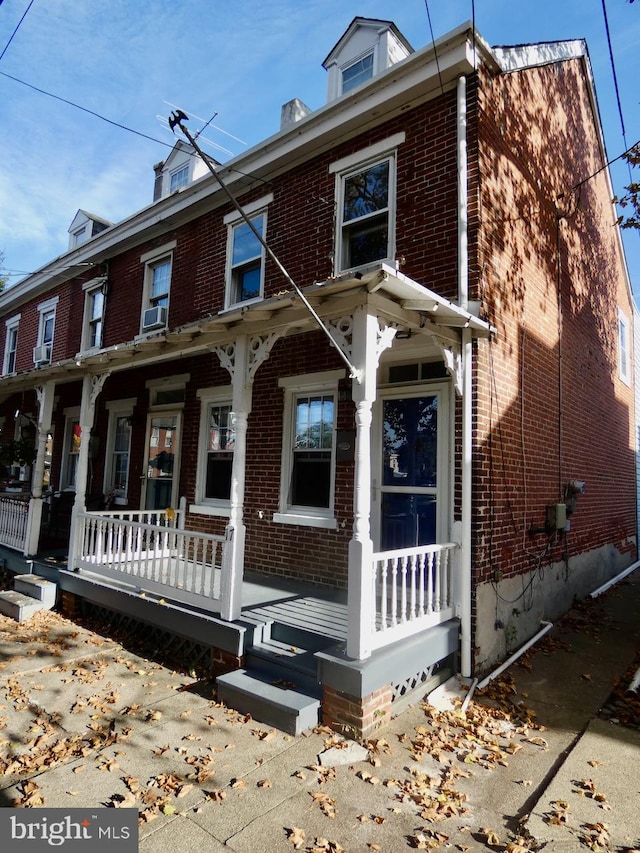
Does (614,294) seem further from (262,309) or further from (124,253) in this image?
(124,253)

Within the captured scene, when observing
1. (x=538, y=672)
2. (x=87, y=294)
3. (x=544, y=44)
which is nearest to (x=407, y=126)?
(x=544, y=44)

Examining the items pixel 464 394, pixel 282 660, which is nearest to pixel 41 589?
pixel 282 660

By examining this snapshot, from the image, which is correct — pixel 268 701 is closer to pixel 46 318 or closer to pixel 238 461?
pixel 238 461

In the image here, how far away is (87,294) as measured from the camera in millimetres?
11703

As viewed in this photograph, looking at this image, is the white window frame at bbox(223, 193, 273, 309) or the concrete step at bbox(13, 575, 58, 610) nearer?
the concrete step at bbox(13, 575, 58, 610)

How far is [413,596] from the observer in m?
4.65

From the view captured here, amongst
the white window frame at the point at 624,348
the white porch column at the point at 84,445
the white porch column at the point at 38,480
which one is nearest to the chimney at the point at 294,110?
the white porch column at the point at 84,445

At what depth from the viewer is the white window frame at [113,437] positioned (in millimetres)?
10133

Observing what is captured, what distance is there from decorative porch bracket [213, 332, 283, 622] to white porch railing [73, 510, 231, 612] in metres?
0.13

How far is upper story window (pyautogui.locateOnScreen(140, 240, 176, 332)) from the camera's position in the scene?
9641 millimetres

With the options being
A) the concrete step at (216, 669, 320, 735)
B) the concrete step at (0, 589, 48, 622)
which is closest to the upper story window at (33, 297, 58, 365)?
the concrete step at (0, 589, 48, 622)

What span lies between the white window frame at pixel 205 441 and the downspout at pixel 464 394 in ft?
13.6

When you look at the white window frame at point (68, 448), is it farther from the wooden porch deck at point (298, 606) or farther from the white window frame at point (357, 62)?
the white window frame at point (357, 62)
